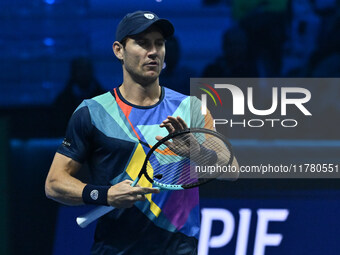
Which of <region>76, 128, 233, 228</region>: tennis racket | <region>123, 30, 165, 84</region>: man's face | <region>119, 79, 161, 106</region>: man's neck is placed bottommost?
<region>76, 128, 233, 228</region>: tennis racket

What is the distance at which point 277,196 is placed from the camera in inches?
199

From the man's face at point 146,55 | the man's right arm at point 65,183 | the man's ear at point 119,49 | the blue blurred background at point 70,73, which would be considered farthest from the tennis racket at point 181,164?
the blue blurred background at point 70,73

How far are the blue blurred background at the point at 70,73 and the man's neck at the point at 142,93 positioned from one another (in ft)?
6.24

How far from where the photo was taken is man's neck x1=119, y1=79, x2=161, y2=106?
3.20 m

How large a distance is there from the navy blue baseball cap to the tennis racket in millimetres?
490

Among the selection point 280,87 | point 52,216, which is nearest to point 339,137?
point 280,87

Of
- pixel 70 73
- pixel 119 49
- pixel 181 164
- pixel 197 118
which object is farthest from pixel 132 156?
pixel 70 73

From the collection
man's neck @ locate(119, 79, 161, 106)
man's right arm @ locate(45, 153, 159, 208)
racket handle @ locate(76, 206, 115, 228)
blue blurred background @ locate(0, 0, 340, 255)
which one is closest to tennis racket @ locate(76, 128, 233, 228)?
racket handle @ locate(76, 206, 115, 228)

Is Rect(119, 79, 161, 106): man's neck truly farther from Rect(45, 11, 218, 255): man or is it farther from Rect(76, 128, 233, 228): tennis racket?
Rect(76, 128, 233, 228): tennis racket

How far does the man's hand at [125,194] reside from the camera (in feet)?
9.50

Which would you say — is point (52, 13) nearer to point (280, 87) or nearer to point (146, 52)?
point (280, 87)

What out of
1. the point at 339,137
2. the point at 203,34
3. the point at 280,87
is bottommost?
the point at 339,137

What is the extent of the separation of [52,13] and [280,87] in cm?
176

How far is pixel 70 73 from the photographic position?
5.16 meters
